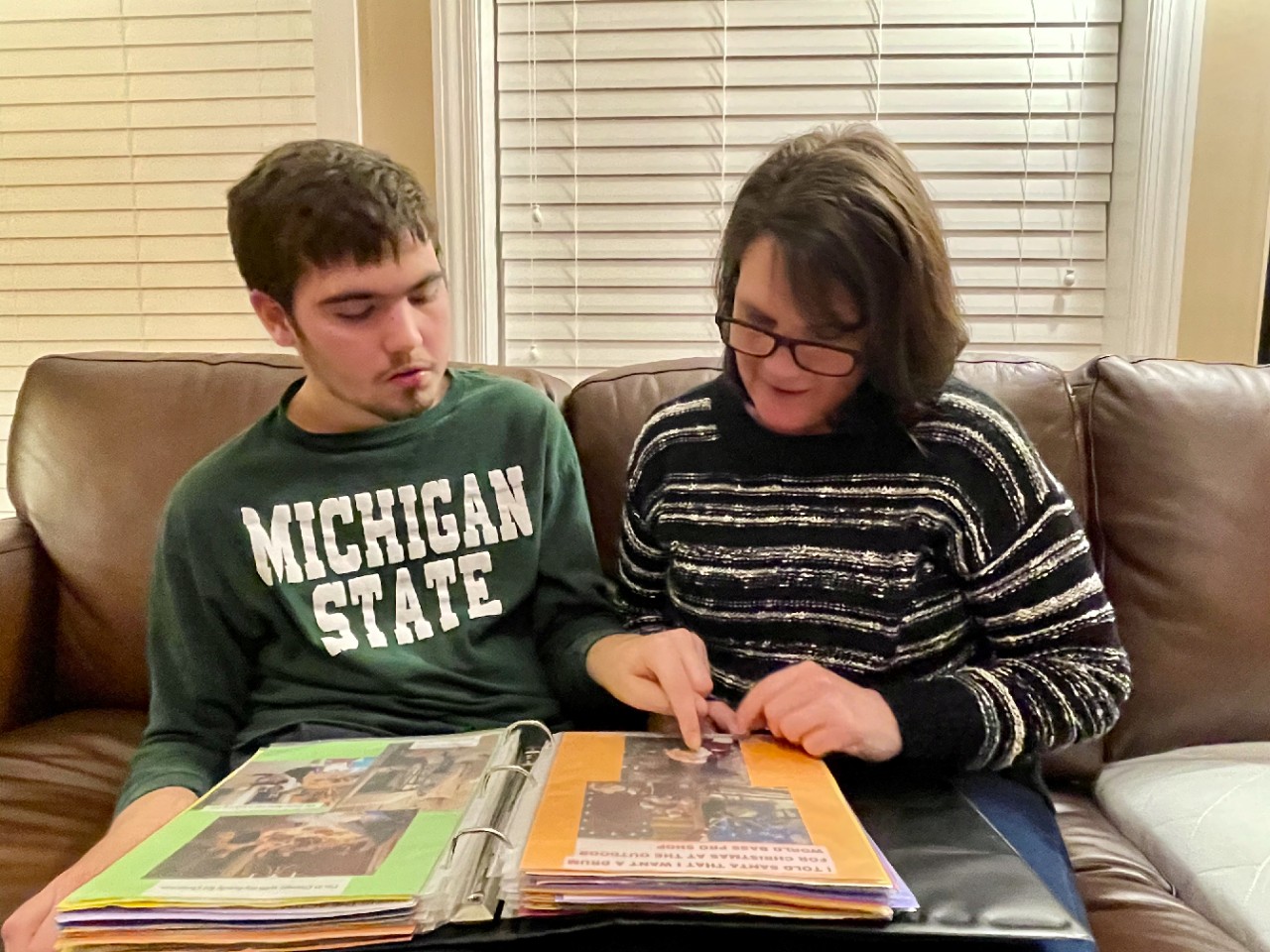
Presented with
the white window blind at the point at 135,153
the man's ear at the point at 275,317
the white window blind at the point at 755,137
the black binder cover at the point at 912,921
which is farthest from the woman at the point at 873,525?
the white window blind at the point at 135,153

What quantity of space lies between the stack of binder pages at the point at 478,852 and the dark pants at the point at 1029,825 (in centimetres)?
19

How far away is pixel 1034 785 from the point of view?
3.08 ft

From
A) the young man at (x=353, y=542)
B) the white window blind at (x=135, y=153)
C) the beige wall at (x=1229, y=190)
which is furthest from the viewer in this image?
the white window blind at (x=135, y=153)

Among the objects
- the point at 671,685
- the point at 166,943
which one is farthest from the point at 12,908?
the point at 671,685

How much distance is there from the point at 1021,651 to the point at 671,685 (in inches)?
13.8

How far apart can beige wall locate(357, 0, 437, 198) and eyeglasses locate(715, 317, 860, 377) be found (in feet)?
3.67

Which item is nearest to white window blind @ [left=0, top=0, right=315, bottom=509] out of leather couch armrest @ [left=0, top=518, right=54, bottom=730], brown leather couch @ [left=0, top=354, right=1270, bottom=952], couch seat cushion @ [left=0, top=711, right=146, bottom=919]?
brown leather couch @ [left=0, top=354, right=1270, bottom=952]

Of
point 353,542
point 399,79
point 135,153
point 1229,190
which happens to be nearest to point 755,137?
point 399,79

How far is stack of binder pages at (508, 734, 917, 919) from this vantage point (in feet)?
1.87

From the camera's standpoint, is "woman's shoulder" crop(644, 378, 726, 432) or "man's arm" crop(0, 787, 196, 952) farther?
"woman's shoulder" crop(644, 378, 726, 432)

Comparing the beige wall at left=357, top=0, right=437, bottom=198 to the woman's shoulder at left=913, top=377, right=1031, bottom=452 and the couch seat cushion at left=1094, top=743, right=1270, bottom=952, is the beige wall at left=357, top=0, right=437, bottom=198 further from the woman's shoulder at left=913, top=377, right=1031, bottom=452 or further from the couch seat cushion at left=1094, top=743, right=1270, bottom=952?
the couch seat cushion at left=1094, top=743, right=1270, bottom=952

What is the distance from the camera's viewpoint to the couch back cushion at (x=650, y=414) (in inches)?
51.6

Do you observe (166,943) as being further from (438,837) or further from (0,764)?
(0,764)

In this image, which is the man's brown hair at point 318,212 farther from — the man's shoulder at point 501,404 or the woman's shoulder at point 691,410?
the woman's shoulder at point 691,410
